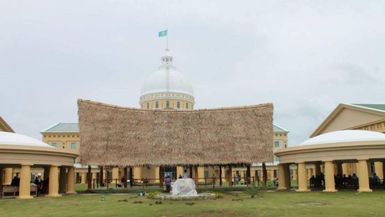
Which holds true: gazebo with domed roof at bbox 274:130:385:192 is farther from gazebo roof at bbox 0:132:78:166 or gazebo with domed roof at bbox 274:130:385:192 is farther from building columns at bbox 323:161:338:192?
gazebo roof at bbox 0:132:78:166

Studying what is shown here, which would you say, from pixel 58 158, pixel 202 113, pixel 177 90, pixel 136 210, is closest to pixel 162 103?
pixel 177 90

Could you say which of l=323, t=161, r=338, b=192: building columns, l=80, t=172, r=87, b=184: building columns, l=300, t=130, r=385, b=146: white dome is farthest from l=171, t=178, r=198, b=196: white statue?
l=80, t=172, r=87, b=184: building columns

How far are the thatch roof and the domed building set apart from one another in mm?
39970

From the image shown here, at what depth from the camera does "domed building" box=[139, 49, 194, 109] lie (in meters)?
75.8

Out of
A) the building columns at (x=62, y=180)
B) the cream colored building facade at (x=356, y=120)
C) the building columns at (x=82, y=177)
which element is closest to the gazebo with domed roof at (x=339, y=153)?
the cream colored building facade at (x=356, y=120)

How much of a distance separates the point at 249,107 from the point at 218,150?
5.11 m

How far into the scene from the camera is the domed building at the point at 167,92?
249ft

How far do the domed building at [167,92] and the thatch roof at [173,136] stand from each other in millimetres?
39970

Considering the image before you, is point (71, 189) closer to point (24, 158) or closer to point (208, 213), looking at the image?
point (24, 158)

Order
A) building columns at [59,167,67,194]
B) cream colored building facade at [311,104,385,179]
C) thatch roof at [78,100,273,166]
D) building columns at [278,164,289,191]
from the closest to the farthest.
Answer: thatch roof at [78,100,273,166] → building columns at [59,167,67,194] → building columns at [278,164,289,191] → cream colored building facade at [311,104,385,179]

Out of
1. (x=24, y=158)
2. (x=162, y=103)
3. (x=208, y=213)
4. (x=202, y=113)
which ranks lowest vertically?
(x=208, y=213)

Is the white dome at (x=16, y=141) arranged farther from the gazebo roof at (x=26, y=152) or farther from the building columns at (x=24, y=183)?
the building columns at (x=24, y=183)

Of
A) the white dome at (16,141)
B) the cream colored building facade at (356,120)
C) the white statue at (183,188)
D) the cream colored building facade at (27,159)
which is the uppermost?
the cream colored building facade at (356,120)

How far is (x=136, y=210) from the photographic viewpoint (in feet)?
62.6
